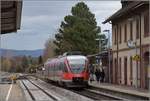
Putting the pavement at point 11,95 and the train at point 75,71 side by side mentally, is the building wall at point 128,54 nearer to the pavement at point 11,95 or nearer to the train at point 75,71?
the train at point 75,71

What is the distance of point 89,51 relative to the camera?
319ft

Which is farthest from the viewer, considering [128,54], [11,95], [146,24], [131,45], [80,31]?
[80,31]

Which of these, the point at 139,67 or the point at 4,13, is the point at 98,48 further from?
the point at 4,13

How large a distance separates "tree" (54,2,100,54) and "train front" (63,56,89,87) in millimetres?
47482

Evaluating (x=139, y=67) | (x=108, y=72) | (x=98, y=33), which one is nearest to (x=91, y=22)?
(x=98, y=33)

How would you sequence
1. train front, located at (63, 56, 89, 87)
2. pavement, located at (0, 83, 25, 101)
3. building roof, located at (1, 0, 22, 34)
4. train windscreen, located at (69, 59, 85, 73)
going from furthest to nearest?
train windscreen, located at (69, 59, 85, 73)
train front, located at (63, 56, 89, 87)
pavement, located at (0, 83, 25, 101)
building roof, located at (1, 0, 22, 34)

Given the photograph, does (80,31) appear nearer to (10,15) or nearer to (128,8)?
(128,8)

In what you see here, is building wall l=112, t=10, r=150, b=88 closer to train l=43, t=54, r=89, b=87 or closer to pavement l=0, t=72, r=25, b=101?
train l=43, t=54, r=89, b=87

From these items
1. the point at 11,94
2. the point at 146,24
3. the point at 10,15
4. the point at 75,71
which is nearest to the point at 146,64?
the point at 146,24

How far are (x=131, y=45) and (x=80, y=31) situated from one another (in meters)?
49.5

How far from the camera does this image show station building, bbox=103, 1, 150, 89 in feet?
144

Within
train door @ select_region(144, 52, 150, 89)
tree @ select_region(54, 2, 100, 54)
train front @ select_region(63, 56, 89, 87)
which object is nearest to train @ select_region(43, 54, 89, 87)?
train front @ select_region(63, 56, 89, 87)

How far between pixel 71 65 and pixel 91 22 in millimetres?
53971

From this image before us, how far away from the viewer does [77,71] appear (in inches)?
1855
